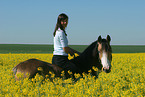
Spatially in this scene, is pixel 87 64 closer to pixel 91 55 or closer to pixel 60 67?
pixel 91 55

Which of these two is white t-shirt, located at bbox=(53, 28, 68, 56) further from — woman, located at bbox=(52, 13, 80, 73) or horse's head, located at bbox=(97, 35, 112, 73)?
horse's head, located at bbox=(97, 35, 112, 73)

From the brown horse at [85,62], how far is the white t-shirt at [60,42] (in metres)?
0.39

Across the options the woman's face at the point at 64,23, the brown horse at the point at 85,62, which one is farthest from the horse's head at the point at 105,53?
the woman's face at the point at 64,23

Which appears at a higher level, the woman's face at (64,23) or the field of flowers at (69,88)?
the woman's face at (64,23)

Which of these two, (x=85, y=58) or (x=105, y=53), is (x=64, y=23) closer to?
(x=85, y=58)

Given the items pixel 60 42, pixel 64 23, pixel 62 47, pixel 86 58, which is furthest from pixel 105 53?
pixel 64 23

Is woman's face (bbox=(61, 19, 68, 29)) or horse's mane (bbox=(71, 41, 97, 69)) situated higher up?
woman's face (bbox=(61, 19, 68, 29))

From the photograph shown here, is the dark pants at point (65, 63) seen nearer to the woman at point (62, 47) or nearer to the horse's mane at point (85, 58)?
the woman at point (62, 47)

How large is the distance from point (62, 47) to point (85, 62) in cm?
82

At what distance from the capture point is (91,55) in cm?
595

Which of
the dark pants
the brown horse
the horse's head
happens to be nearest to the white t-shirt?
the dark pants

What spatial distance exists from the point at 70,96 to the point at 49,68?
6.27ft

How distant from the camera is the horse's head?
207 inches

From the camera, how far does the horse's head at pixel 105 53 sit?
525 centimetres
